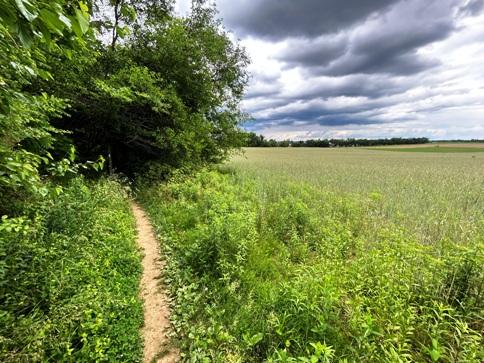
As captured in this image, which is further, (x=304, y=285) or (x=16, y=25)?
(x=304, y=285)

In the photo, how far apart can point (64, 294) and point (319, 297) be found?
11.7 ft

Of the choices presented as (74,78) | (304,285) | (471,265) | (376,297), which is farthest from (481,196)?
(74,78)

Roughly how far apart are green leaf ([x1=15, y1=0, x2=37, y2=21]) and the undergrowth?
2.96 meters

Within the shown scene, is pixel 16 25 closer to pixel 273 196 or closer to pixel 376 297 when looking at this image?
pixel 376 297

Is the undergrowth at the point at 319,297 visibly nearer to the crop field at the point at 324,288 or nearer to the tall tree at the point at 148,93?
the crop field at the point at 324,288

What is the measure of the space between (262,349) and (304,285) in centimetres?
100

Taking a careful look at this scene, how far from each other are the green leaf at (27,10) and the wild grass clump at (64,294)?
234 cm

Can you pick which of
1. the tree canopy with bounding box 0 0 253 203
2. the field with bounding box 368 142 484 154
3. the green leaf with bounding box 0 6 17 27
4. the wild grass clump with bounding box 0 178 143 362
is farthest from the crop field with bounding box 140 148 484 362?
the field with bounding box 368 142 484 154

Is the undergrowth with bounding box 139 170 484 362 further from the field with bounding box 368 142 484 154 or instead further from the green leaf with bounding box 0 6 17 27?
the field with bounding box 368 142 484 154

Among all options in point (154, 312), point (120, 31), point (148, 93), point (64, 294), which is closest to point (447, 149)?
point (148, 93)

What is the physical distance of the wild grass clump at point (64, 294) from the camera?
2.12 meters

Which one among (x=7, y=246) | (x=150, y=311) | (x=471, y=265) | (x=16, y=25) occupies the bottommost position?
(x=150, y=311)

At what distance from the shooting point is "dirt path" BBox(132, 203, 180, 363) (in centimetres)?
247

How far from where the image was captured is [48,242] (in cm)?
321
